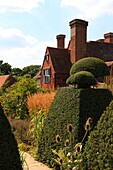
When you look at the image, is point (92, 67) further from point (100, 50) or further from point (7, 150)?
point (100, 50)

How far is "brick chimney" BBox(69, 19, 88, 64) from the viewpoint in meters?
25.2

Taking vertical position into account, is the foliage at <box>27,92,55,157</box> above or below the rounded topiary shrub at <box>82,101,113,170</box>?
below

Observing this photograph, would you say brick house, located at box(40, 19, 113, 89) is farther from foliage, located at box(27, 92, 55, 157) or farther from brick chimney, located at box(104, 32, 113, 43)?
foliage, located at box(27, 92, 55, 157)

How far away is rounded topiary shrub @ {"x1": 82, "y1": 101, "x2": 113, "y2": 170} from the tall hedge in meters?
1.45

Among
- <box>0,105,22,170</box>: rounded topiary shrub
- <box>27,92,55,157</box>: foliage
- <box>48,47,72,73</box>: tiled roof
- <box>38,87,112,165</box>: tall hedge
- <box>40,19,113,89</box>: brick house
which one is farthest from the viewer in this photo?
<box>48,47,72,73</box>: tiled roof

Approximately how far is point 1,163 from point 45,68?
84.3 feet

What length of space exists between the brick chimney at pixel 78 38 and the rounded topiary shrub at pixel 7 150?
23453 millimetres

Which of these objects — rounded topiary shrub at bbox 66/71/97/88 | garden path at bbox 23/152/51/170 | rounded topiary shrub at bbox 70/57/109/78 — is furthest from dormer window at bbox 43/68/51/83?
rounded topiary shrub at bbox 66/71/97/88

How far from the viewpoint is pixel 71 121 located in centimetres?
472

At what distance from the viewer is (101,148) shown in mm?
2850

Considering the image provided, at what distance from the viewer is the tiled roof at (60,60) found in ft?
85.6

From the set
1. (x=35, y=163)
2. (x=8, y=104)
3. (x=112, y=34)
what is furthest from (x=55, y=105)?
(x=112, y=34)

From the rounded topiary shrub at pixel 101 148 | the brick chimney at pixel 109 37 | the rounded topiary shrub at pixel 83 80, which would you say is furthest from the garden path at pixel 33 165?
the brick chimney at pixel 109 37

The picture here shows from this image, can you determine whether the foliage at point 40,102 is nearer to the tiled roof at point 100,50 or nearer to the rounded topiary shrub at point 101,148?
the rounded topiary shrub at point 101,148
